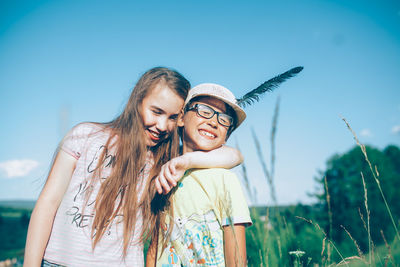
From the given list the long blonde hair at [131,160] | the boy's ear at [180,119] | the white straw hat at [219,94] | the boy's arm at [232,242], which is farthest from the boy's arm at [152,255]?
the white straw hat at [219,94]

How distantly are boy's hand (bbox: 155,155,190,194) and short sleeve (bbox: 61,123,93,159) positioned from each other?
721 mm

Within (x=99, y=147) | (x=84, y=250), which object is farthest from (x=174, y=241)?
(x=99, y=147)

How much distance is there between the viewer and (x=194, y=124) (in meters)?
2.20

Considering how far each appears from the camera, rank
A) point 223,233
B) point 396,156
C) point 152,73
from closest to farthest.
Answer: point 223,233 < point 152,73 < point 396,156

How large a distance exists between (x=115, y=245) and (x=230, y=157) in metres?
1.16

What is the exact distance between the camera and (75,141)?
1959 mm

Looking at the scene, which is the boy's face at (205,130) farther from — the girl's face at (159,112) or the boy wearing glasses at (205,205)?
the girl's face at (159,112)

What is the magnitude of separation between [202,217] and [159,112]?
105 cm

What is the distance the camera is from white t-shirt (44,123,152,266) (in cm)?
Result: 174

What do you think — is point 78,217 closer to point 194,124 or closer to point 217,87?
point 194,124

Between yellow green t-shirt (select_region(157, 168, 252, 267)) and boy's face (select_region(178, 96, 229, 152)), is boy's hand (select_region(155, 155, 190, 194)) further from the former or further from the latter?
boy's face (select_region(178, 96, 229, 152))

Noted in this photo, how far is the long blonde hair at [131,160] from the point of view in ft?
6.23

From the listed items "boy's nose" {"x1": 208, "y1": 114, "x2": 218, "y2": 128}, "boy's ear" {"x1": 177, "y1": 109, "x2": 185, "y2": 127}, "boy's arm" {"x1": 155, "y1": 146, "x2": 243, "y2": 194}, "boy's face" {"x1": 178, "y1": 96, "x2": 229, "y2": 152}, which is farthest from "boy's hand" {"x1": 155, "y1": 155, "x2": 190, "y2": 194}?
"boy's ear" {"x1": 177, "y1": 109, "x2": 185, "y2": 127}

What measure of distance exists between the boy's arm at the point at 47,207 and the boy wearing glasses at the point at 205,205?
2.62 ft
